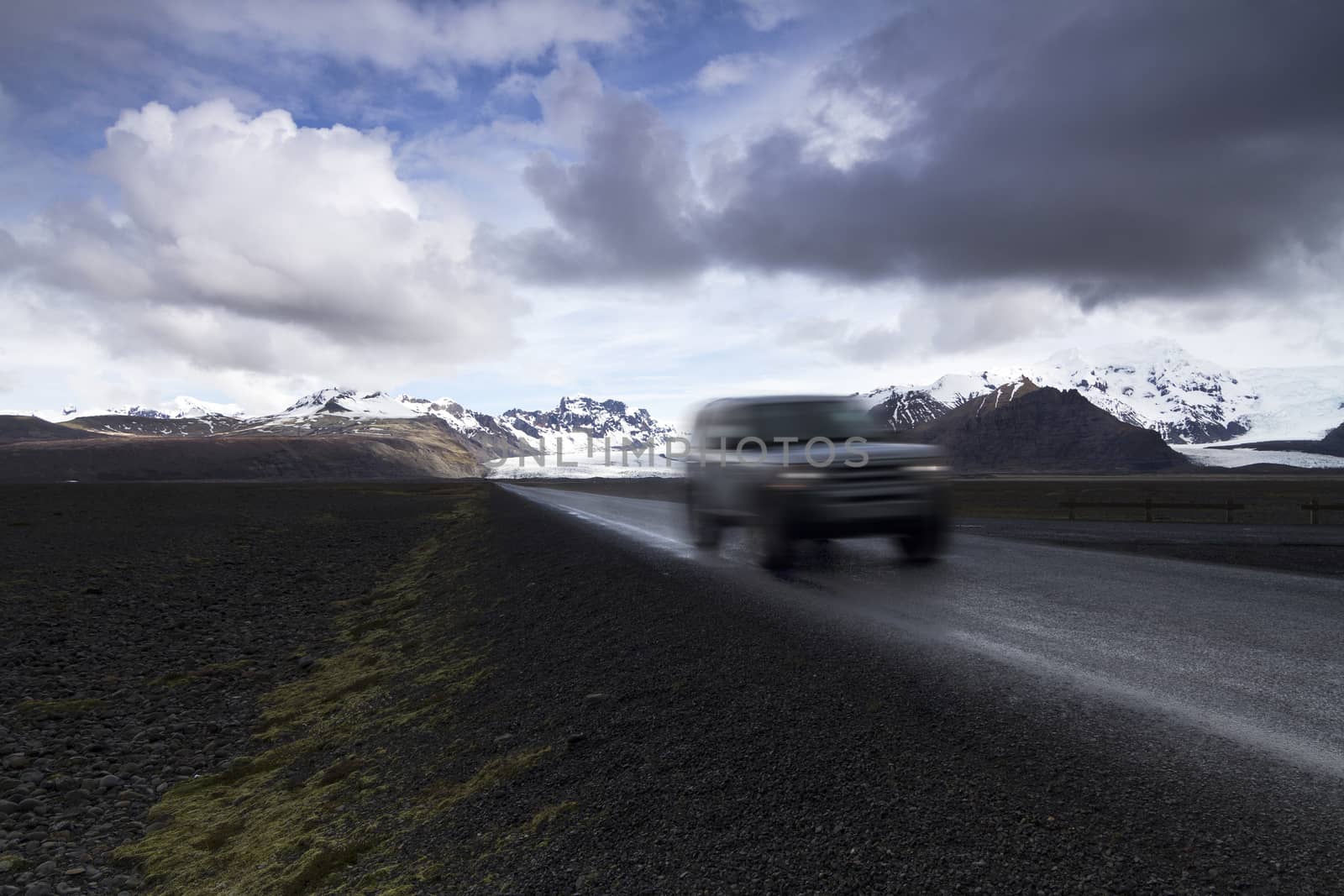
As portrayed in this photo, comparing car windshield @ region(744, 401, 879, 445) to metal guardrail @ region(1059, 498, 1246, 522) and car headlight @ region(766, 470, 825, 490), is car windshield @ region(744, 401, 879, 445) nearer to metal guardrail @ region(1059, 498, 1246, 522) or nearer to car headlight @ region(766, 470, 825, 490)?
car headlight @ region(766, 470, 825, 490)

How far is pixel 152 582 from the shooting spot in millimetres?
15125

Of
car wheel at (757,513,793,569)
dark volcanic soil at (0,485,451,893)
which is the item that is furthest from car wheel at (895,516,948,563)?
dark volcanic soil at (0,485,451,893)

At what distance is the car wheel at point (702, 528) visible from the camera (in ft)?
40.4

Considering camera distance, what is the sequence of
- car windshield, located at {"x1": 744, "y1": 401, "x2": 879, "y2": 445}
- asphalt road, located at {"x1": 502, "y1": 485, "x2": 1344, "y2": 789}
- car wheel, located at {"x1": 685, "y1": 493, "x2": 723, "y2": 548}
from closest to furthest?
asphalt road, located at {"x1": 502, "y1": 485, "x2": 1344, "y2": 789}
car windshield, located at {"x1": 744, "y1": 401, "x2": 879, "y2": 445}
car wheel, located at {"x1": 685, "y1": 493, "x2": 723, "y2": 548}

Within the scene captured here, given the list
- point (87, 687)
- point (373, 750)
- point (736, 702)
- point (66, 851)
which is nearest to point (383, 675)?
point (373, 750)

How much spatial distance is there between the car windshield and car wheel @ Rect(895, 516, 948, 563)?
147 cm

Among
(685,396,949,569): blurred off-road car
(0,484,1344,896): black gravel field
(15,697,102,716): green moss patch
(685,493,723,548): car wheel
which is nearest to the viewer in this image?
(0,484,1344,896): black gravel field

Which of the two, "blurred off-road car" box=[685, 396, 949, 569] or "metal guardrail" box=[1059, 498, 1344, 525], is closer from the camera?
"blurred off-road car" box=[685, 396, 949, 569]

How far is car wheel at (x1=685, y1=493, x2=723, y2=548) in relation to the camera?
12312mm

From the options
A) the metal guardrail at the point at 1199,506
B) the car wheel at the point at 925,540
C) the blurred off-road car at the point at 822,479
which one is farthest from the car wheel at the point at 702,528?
the metal guardrail at the point at 1199,506

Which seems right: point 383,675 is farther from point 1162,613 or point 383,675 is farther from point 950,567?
point 1162,613

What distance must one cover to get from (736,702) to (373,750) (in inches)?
131

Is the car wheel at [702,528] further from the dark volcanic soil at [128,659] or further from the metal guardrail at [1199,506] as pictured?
the metal guardrail at [1199,506]

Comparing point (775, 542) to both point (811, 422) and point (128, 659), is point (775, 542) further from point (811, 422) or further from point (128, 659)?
point (128, 659)
